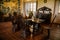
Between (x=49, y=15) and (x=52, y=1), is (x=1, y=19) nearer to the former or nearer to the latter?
(x=49, y=15)

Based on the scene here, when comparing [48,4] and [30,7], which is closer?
[48,4]

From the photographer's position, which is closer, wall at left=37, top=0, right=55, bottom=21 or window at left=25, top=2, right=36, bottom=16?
wall at left=37, top=0, right=55, bottom=21

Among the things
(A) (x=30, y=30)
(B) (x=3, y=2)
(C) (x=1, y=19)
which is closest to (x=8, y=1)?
(B) (x=3, y=2)

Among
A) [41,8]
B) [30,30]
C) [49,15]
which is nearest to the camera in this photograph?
[30,30]

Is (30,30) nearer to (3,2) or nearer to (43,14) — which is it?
(43,14)

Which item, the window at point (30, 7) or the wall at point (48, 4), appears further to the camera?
the window at point (30, 7)

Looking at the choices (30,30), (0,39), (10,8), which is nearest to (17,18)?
(30,30)

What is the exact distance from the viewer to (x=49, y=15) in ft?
22.5

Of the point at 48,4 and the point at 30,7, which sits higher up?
the point at 48,4

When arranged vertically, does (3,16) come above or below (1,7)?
below

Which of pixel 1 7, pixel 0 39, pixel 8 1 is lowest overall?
pixel 0 39

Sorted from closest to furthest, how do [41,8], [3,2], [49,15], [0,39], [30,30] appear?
[0,39] < [30,30] < [49,15] < [41,8] < [3,2]

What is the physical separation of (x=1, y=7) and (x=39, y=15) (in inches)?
136

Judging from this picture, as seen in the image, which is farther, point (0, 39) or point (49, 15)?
point (49, 15)
